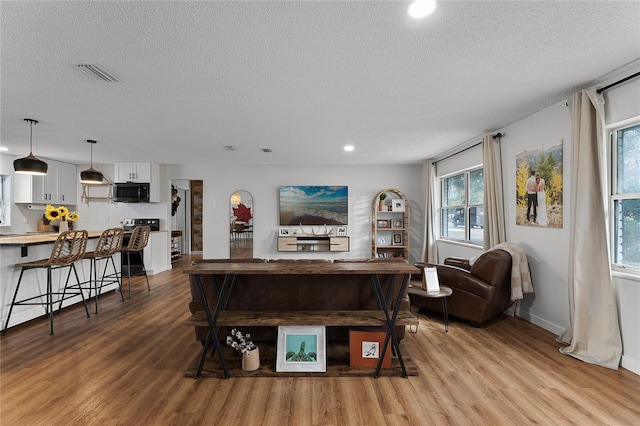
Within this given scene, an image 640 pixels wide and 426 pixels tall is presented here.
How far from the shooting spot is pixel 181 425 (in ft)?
6.63

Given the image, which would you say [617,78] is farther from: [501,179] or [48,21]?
[48,21]

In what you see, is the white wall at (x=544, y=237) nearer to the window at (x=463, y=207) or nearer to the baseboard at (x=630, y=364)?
the baseboard at (x=630, y=364)

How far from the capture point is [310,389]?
Answer: 2445mm

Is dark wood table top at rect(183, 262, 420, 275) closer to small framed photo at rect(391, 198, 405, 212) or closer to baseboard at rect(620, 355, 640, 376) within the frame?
baseboard at rect(620, 355, 640, 376)

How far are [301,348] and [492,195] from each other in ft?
11.0

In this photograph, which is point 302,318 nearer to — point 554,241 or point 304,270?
point 304,270

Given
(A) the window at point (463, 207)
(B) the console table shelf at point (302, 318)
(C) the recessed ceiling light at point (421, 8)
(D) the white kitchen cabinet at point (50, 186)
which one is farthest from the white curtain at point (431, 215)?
(D) the white kitchen cabinet at point (50, 186)

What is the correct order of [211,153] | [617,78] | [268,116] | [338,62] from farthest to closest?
1. [211,153]
2. [268,116]
3. [617,78]
4. [338,62]

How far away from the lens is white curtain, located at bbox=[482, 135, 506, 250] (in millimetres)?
4430

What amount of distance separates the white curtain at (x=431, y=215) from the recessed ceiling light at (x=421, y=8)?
17.2 ft

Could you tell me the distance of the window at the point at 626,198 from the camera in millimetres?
2818

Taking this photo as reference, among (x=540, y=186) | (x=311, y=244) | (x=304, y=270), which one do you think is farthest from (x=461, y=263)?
(x=311, y=244)

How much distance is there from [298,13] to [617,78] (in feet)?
9.14

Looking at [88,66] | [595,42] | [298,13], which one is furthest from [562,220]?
[88,66]
